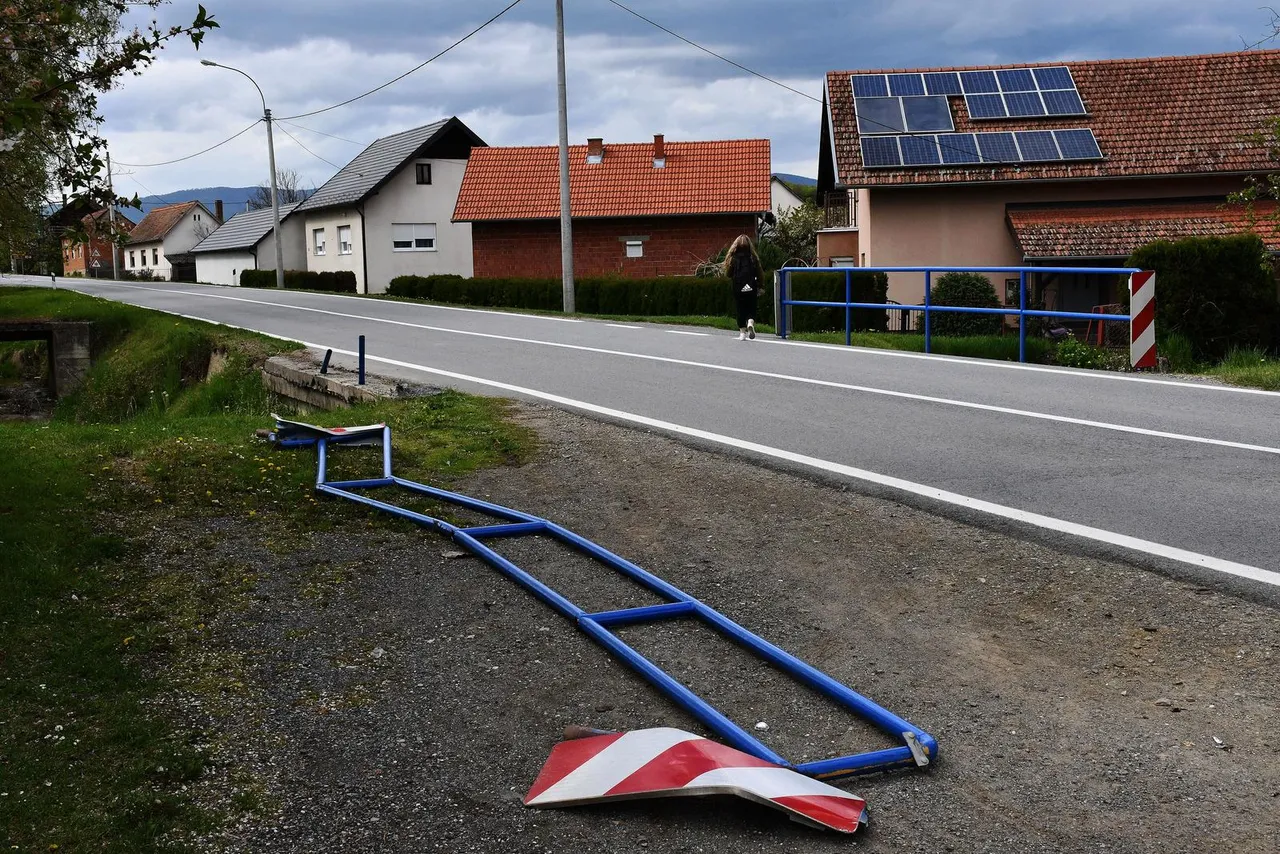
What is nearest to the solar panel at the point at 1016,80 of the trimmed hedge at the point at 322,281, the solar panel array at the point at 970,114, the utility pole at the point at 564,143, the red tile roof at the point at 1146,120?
the solar panel array at the point at 970,114

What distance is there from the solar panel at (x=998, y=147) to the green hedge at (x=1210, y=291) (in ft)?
52.3

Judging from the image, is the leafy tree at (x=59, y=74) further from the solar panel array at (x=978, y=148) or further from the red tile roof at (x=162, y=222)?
the red tile roof at (x=162, y=222)

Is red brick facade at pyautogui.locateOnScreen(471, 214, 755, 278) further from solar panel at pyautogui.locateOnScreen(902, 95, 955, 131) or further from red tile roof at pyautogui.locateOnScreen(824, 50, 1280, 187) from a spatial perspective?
solar panel at pyautogui.locateOnScreen(902, 95, 955, 131)

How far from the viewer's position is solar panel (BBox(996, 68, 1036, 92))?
32.2 metres

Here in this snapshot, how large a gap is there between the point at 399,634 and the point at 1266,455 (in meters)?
5.76

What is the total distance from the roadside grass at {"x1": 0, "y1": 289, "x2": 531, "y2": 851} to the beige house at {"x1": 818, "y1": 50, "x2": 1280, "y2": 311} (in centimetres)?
2150

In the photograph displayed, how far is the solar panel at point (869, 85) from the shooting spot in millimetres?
32000

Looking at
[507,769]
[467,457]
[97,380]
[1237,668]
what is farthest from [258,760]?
[97,380]

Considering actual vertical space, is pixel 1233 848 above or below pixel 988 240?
below

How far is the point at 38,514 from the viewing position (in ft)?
22.5

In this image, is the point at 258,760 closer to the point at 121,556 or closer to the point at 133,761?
the point at 133,761

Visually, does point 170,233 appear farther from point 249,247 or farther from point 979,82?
→ point 979,82

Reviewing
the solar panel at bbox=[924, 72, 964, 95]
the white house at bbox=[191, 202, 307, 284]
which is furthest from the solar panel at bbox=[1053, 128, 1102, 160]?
the white house at bbox=[191, 202, 307, 284]

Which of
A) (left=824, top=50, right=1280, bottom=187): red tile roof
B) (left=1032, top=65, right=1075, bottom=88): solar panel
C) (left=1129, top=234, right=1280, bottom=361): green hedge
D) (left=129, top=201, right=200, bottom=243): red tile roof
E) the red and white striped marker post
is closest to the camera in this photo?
the red and white striped marker post
